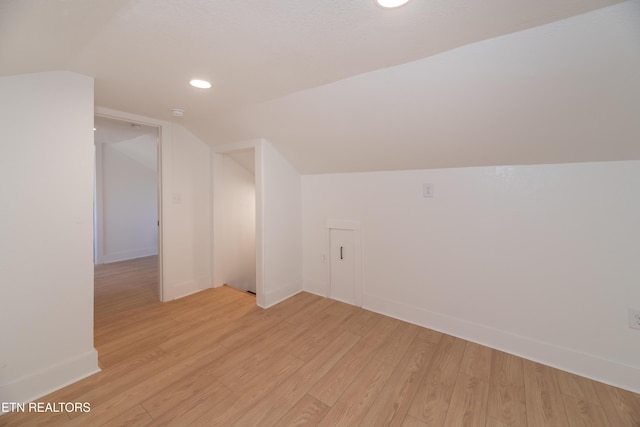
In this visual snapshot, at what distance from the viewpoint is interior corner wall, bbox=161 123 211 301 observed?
2.97 m

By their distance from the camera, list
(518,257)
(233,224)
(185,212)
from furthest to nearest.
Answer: (233,224)
(185,212)
(518,257)

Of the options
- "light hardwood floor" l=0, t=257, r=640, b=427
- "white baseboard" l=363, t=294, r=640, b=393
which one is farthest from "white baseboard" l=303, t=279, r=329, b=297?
"white baseboard" l=363, t=294, r=640, b=393

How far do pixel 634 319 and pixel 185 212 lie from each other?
412cm

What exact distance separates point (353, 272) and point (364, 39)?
7.39 ft

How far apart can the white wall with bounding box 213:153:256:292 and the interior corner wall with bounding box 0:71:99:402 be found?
1.62m

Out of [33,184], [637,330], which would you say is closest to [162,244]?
[33,184]

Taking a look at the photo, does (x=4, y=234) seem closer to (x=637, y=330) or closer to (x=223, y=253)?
(x=223, y=253)

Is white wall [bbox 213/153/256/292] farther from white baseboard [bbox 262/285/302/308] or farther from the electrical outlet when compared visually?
the electrical outlet

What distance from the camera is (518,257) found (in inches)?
78.0

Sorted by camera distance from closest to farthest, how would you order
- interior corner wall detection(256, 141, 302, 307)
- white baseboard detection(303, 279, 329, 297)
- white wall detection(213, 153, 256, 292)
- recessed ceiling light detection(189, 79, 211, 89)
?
recessed ceiling light detection(189, 79, 211, 89)
interior corner wall detection(256, 141, 302, 307)
white baseboard detection(303, 279, 329, 297)
white wall detection(213, 153, 256, 292)

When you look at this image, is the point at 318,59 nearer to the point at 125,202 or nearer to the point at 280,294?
the point at 280,294

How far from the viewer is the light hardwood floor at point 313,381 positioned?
4.65 ft

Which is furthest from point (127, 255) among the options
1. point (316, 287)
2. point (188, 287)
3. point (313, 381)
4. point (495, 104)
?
point (495, 104)

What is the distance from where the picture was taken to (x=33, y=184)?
1.57 metres
